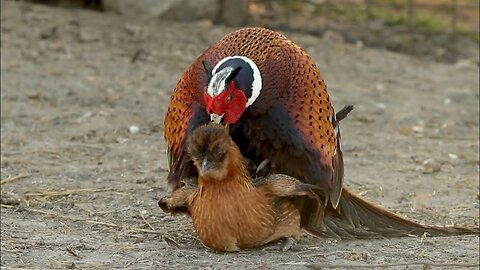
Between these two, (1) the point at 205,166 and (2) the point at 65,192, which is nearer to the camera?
(1) the point at 205,166

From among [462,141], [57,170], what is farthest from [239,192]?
[462,141]

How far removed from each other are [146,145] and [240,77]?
254 centimetres

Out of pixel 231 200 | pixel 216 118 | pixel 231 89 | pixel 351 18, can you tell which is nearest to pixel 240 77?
pixel 231 89

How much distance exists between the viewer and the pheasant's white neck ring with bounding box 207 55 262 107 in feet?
15.1

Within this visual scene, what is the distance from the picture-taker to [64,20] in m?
9.77

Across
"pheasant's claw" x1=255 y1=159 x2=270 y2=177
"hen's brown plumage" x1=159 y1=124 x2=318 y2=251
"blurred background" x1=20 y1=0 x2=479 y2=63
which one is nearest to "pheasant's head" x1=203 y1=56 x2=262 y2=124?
"hen's brown plumage" x1=159 y1=124 x2=318 y2=251

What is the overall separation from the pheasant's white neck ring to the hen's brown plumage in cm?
19

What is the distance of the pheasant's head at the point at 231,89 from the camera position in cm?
456

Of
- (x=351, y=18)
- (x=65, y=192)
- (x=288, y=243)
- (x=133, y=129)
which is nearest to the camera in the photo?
(x=288, y=243)

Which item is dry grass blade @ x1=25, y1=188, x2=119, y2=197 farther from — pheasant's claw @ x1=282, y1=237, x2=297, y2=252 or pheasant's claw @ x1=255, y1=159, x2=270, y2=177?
pheasant's claw @ x1=282, y1=237, x2=297, y2=252

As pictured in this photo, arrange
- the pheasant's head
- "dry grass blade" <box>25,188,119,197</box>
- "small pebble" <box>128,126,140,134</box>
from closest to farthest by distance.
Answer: the pheasant's head < "dry grass blade" <box>25,188,119,197</box> < "small pebble" <box>128,126,140,134</box>

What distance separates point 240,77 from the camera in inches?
184

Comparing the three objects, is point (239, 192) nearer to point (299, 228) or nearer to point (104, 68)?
point (299, 228)

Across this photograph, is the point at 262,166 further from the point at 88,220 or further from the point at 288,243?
the point at 88,220
